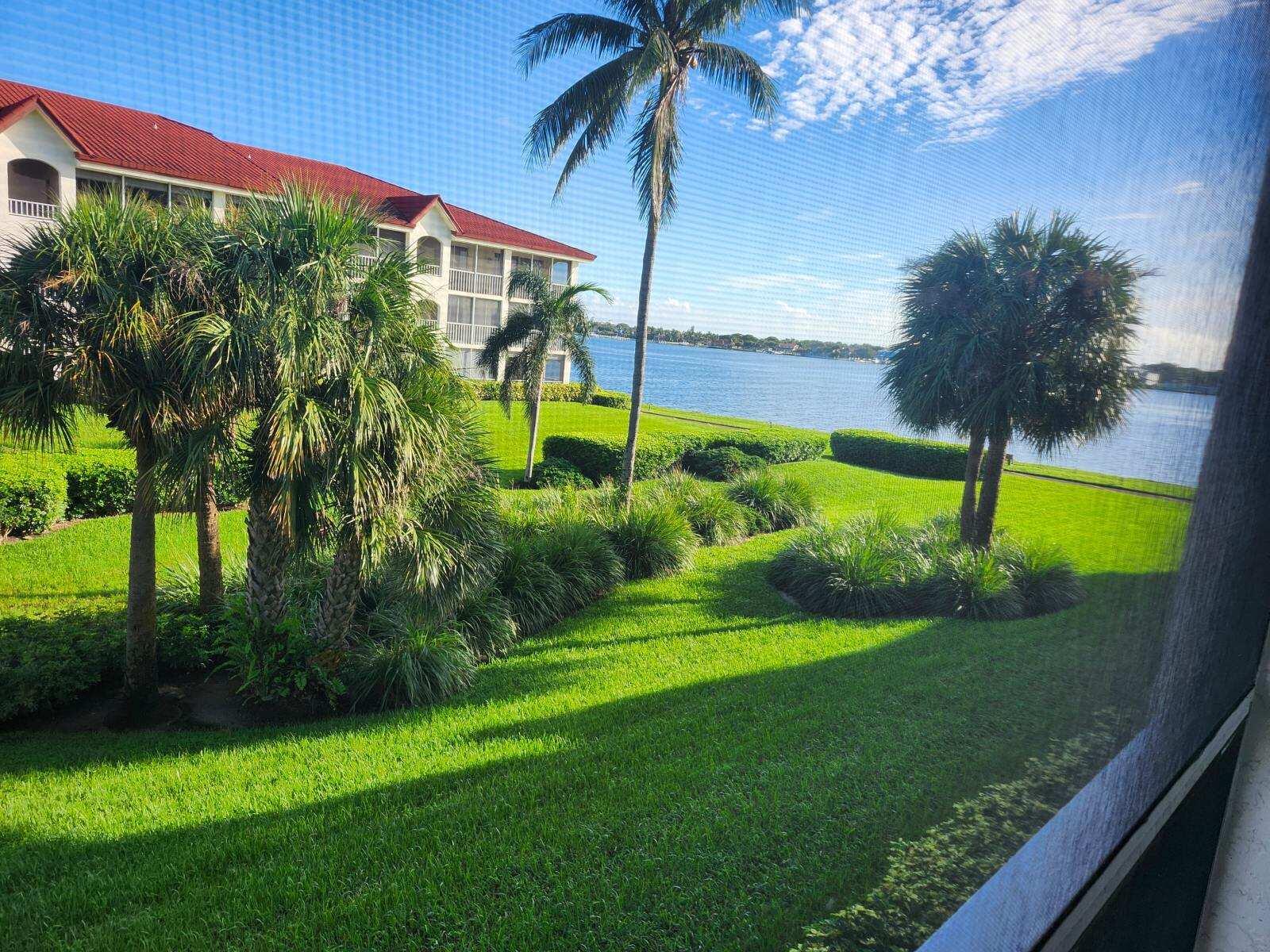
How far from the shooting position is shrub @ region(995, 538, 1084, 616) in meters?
1.31

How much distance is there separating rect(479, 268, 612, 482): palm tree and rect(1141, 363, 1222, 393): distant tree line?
2.41m

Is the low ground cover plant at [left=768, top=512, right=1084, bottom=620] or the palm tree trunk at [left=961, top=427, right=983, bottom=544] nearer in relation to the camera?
the low ground cover plant at [left=768, top=512, right=1084, bottom=620]

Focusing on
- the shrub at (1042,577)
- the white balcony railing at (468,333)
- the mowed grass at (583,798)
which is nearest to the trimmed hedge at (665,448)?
the white balcony railing at (468,333)

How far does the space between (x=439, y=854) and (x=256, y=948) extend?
0.42 metres

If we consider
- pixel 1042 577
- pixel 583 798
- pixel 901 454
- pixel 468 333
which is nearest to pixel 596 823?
pixel 583 798

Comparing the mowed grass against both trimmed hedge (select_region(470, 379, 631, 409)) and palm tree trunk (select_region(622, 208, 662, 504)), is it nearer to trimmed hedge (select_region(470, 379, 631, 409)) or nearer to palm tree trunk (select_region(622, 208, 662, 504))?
trimmed hedge (select_region(470, 379, 631, 409))

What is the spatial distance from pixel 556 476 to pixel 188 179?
15.7 ft

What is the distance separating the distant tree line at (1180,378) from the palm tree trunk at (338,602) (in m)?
2.80

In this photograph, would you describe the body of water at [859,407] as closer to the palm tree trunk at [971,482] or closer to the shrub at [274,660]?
the palm tree trunk at [971,482]

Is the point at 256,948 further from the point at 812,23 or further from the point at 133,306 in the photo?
the point at 812,23

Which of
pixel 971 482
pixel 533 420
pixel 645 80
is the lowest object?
pixel 533 420

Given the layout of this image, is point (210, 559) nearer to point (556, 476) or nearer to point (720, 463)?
point (556, 476)

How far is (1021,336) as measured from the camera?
1361 millimetres

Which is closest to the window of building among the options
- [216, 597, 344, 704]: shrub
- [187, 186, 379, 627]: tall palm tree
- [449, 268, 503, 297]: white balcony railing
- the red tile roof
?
the red tile roof
